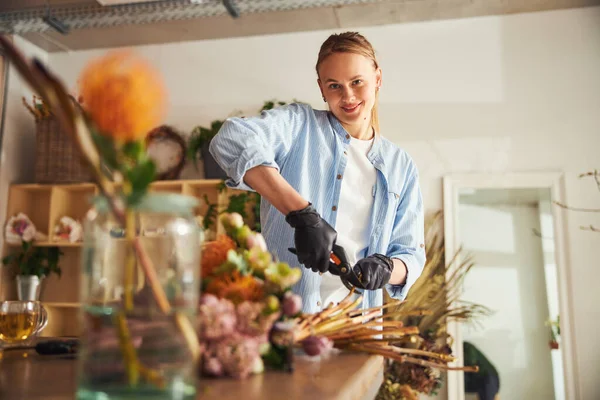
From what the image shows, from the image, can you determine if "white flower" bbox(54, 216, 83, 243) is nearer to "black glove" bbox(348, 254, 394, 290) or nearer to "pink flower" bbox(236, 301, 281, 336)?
"black glove" bbox(348, 254, 394, 290)

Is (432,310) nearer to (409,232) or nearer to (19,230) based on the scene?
(409,232)

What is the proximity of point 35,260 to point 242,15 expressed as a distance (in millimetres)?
2360

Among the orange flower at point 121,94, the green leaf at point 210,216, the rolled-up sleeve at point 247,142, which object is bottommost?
the orange flower at point 121,94

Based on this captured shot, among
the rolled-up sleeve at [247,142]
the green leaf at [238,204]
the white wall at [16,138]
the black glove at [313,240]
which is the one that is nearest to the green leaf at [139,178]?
the black glove at [313,240]

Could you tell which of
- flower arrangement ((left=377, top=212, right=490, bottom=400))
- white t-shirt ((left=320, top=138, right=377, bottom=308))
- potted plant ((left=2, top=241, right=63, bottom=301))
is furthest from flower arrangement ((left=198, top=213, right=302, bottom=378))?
potted plant ((left=2, top=241, right=63, bottom=301))

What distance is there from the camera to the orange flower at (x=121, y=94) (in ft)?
1.66

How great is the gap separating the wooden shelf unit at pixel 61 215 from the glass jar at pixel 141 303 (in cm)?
326

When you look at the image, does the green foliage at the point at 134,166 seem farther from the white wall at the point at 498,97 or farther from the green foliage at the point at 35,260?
the green foliage at the point at 35,260

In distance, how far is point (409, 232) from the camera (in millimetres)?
1679

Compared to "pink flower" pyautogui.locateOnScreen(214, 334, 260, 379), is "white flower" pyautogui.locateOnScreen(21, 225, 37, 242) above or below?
above

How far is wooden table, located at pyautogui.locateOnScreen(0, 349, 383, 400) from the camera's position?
0.64 m

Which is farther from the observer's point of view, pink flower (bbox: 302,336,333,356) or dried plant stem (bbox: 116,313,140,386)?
pink flower (bbox: 302,336,333,356)

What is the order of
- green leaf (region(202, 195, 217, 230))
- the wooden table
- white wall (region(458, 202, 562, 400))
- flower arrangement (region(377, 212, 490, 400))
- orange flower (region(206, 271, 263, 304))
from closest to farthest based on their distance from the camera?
the wooden table, orange flower (region(206, 271, 263, 304)), flower arrangement (region(377, 212, 490, 400)), white wall (region(458, 202, 562, 400)), green leaf (region(202, 195, 217, 230))

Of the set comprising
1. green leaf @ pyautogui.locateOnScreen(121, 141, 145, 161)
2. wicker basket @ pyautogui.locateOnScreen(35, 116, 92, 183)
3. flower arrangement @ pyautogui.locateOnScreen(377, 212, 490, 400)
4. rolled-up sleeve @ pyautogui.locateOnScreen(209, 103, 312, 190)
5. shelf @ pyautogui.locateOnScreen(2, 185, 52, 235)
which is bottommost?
flower arrangement @ pyautogui.locateOnScreen(377, 212, 490, 400)
